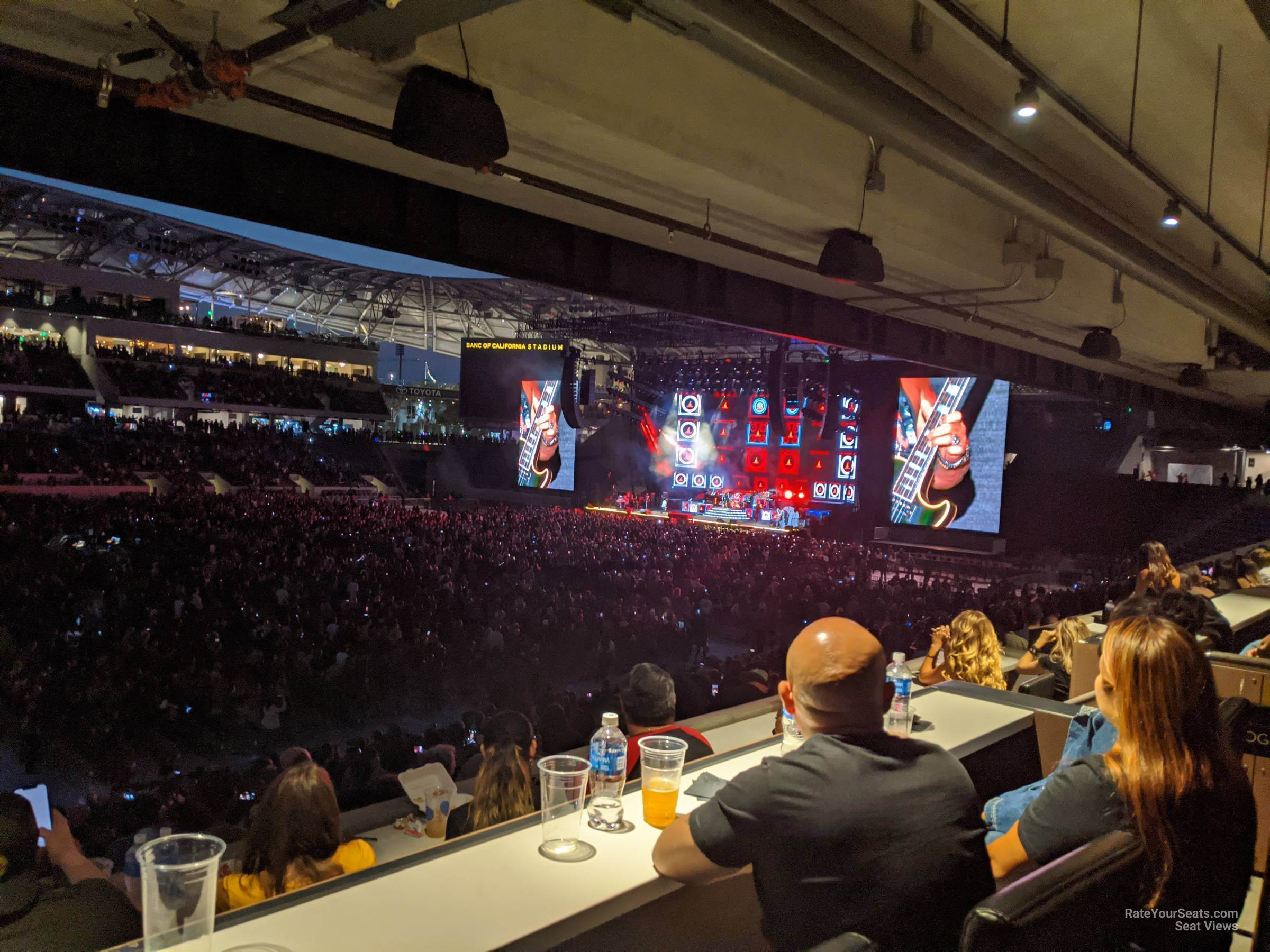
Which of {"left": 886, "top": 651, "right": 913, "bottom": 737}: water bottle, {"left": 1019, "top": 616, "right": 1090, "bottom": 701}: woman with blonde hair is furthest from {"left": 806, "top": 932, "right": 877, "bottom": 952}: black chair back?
{"left": 1019, "top": 616, "right": 1090, "bottom": 701}: woman with blonde hair

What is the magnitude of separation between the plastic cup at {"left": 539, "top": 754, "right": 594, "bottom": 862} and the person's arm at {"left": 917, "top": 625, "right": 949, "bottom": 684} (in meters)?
4.04

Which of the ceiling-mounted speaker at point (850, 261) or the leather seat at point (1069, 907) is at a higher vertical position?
the ceiling-mounted speaker at point (850, 261)

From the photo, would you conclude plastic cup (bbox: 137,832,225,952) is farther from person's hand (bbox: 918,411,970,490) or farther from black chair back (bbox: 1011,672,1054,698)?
person's hand (bbox: 918,411,970,490)

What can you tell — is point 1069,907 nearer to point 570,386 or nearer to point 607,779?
point 607,779

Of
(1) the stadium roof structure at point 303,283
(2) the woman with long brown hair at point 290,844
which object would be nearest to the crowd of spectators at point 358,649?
(2) the woman with long brown hair at point 290,844

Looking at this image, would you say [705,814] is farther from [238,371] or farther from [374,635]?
[238,371]

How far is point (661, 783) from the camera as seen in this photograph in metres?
1.92

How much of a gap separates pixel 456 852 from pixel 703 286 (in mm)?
5900

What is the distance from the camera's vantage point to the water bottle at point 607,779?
75.5 inches

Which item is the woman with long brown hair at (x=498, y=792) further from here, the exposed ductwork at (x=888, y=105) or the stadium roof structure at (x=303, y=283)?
the stadium roof structure at (x=303, y=283)

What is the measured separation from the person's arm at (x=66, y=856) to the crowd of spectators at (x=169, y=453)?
25.6m

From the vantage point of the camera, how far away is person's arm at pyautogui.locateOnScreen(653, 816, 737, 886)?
61.0 inches

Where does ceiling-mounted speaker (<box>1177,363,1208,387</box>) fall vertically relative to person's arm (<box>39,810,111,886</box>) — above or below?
above

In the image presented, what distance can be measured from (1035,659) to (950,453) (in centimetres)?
1703
